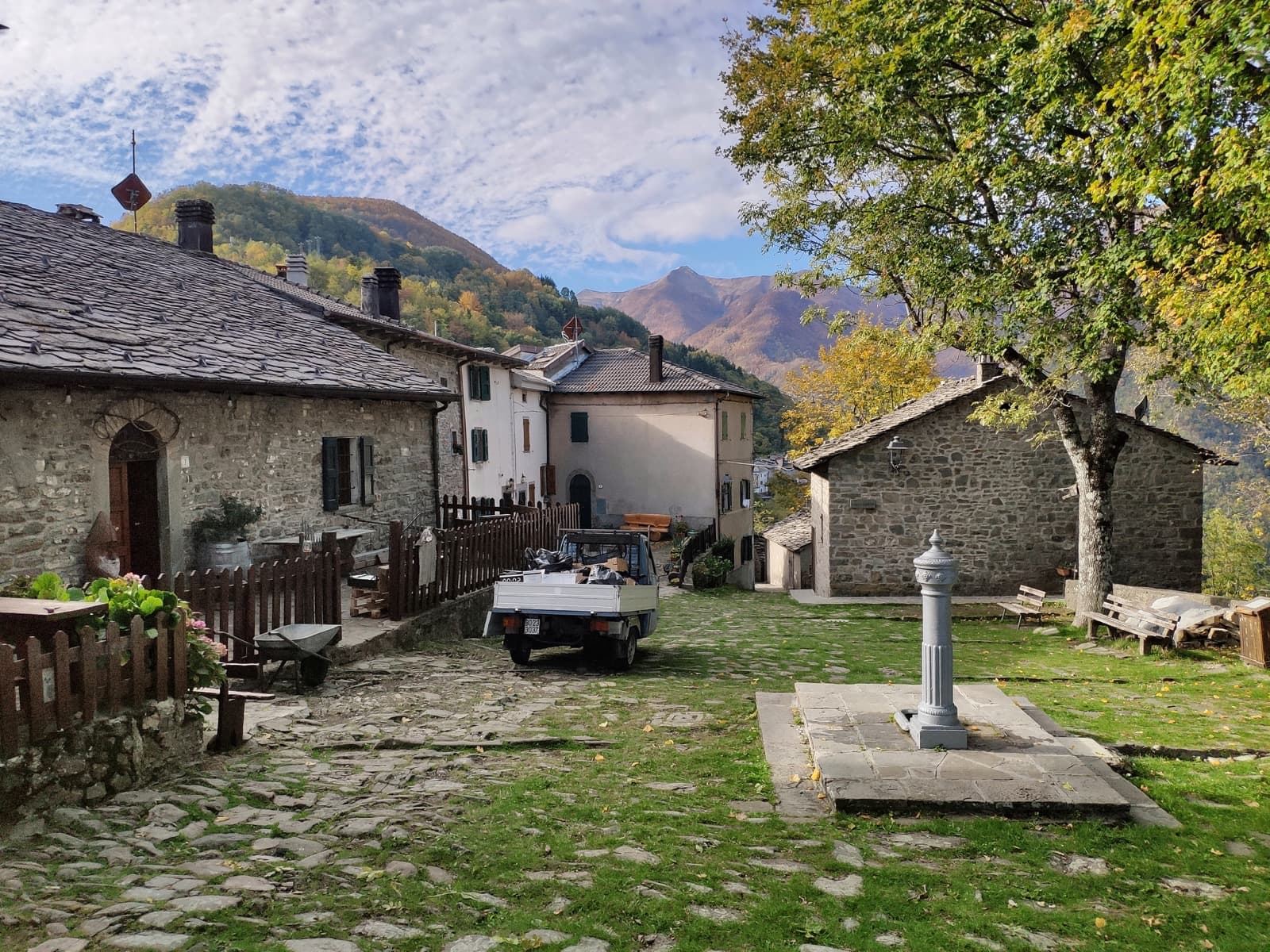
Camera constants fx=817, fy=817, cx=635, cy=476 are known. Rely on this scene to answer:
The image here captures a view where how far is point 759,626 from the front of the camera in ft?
50.4

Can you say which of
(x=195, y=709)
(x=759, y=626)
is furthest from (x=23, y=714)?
(x=759, y=626)

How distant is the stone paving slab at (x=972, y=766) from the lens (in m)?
5.29

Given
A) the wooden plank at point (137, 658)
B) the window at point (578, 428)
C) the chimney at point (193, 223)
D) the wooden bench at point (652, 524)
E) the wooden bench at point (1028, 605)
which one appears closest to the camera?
the wooden plank at point (137, 658)

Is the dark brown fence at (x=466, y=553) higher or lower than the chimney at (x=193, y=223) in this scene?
lower

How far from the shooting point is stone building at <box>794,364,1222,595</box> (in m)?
18.8

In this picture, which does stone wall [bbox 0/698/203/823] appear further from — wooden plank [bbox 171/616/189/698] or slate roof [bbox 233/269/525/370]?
slate roof [bbox 233/269/525/370]

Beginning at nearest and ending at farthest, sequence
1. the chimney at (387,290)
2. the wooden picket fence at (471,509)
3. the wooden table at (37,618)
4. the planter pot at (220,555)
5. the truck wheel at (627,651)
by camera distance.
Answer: the wooden table at (37,618) < the truck wheel at (627,651) < the planter pot at (220,555) < the wooden picket fence at (471,509) < the chimney at (387,290)

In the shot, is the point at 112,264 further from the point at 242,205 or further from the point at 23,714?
the point at 242,205

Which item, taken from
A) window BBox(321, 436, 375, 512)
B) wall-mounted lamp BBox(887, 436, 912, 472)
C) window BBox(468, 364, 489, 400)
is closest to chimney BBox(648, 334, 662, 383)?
window BBox(468, 364, 489, 400)

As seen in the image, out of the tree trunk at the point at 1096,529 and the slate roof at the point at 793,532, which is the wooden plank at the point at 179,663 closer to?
the tree trunk at the point at 1096,529

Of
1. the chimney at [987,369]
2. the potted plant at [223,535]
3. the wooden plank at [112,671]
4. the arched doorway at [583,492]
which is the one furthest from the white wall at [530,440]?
the wooden plank at [112,671]

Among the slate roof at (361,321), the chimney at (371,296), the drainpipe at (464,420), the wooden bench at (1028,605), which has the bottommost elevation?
the wooden bench at (1028,605)

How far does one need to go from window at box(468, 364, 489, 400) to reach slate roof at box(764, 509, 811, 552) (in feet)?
38.2

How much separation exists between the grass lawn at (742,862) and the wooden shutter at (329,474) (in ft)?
29.0
